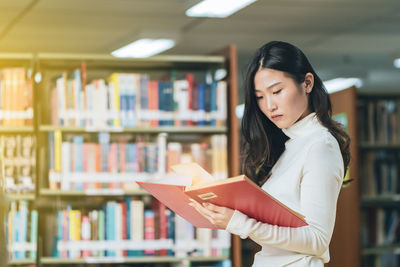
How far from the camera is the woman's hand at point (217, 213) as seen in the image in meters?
1.64

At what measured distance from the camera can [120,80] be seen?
14.0 ft

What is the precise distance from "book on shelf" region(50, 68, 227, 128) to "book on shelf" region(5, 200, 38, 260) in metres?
0.60

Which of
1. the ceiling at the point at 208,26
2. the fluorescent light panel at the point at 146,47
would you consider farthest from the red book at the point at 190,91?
the fluorescent light panel at the point at 146,47

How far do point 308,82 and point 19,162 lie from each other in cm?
279

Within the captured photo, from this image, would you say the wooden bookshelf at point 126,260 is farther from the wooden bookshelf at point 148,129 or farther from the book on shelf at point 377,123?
the book on shelf at point 377,123

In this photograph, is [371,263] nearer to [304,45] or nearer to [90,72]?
[90,72]

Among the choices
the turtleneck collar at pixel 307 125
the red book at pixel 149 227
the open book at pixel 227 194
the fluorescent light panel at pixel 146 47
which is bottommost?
the red book at pixel 149 227

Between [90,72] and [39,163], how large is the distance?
2.31ft

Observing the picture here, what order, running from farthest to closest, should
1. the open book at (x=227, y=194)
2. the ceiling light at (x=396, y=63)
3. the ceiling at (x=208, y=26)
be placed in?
the ceiling light at (x=396, y=63) → the ceiling at (x=208, y=26) → the open book at (x=227, y=194)

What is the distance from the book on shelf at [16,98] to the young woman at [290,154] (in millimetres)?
2596

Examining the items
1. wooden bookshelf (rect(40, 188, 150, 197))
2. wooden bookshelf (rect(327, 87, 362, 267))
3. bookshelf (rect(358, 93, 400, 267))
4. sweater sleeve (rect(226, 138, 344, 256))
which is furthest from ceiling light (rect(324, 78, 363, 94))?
sweater sleeve (rect(226, 138, 344, 256))

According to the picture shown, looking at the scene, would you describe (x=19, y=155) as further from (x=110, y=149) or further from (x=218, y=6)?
(x=218, y=6)

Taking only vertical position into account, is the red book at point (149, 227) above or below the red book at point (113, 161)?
below

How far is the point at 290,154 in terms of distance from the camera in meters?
1.78
